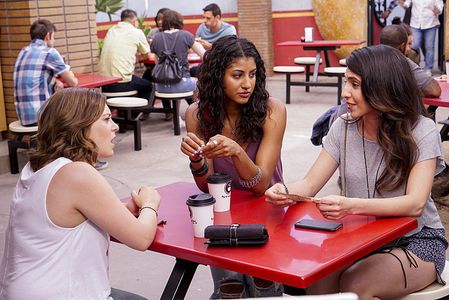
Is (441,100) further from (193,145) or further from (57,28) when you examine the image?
(57,28)

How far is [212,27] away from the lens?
1077cm

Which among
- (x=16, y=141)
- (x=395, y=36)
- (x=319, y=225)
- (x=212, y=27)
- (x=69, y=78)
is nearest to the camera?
(x=319, y=225)

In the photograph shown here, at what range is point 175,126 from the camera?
8781mm

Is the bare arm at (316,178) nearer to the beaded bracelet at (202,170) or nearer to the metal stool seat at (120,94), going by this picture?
the beaded bracelet at (202,170)

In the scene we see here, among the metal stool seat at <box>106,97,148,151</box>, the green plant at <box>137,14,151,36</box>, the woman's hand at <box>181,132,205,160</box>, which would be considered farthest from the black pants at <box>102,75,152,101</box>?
the woman's hand at <box>181,132,205,160</box>

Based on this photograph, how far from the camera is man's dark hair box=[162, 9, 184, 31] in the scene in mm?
9070

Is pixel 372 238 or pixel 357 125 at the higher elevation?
pixel 357 125

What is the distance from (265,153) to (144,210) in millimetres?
803

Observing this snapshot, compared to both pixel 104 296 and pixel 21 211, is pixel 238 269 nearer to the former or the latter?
pixel 104 296

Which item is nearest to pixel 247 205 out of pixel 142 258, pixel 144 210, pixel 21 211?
pixel 144 210

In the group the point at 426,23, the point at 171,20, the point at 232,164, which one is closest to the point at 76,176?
the point at 232,164

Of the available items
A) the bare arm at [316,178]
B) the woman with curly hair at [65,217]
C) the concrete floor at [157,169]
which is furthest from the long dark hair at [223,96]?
the concrete floor at [157,169]

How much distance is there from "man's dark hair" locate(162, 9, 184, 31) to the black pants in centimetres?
73

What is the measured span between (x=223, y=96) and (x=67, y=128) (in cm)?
104
